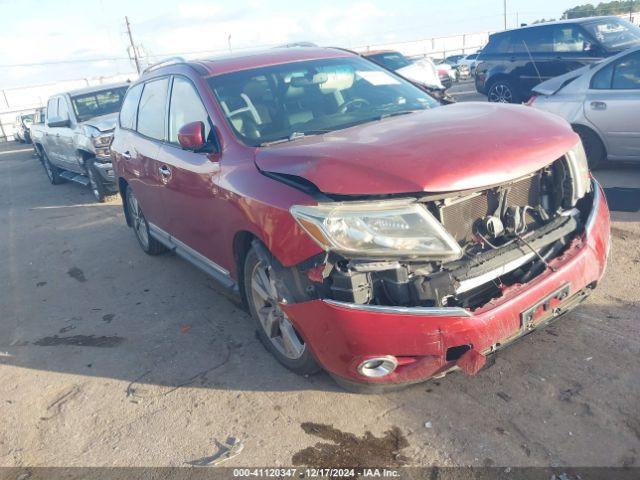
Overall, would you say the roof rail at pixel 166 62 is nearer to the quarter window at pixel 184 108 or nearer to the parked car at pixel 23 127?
the quarter window at pixel 184 108

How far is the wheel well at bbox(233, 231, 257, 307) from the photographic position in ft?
11.3

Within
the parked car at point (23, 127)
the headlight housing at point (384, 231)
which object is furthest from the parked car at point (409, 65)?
the parked car at point (23, 127)

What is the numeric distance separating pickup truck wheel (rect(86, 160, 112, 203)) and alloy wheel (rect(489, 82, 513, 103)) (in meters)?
7.98

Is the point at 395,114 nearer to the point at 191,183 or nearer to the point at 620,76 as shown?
the point at 191,183

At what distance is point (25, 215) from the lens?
9586mm

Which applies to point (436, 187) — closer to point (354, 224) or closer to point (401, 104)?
point (354, 224)

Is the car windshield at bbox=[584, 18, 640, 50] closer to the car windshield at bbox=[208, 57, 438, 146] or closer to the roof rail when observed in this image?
the car windshield at bbox=[208, 57, 438, 146]

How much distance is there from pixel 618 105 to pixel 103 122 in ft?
25.4

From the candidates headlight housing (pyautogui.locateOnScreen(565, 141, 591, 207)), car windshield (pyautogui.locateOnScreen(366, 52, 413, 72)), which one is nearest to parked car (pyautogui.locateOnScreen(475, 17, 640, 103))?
car windshield (pyautogui.locateOnScreen(366, 52, 413, 72))

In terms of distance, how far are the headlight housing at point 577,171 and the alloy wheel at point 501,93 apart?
9.06 m

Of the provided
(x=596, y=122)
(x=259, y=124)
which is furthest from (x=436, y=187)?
(x=596, y=122)

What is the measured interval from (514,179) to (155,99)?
3437 mm

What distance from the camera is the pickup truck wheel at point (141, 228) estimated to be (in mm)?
5992

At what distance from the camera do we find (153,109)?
5.01m
